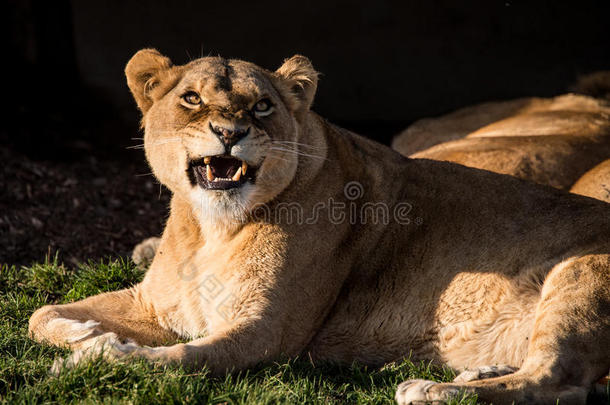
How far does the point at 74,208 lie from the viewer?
25.2 feet

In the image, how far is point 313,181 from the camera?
4.56 m

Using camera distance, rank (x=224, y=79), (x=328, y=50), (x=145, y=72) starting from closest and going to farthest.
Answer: (x=224, y=79)
(x=145, y=72)
(x=328, y=50)

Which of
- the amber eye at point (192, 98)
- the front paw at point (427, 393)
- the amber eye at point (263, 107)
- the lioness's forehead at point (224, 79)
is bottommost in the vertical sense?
the front paw at point (427, 393)

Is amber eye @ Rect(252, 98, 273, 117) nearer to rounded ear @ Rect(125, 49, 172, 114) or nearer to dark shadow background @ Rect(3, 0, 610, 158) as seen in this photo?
rounded ear @ Rect(125, 49, 172, 114)

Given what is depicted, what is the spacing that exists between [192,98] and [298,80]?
69 cm

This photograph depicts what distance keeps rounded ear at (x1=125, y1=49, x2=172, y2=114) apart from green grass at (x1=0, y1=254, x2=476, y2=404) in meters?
1.50

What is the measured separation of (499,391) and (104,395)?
178 cm

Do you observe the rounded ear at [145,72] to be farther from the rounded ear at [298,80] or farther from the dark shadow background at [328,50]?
the dark shadow background at [328,50]

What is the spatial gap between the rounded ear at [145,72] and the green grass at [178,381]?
150cm

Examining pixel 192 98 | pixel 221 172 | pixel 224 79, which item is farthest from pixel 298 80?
pixel 221 172

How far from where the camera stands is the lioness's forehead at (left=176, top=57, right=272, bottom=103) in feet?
14.0

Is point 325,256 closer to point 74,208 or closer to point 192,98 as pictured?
point 192,98

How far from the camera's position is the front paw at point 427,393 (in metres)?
3.56

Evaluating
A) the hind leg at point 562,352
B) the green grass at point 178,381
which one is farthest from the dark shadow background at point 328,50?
the hind leg at point 562,352
